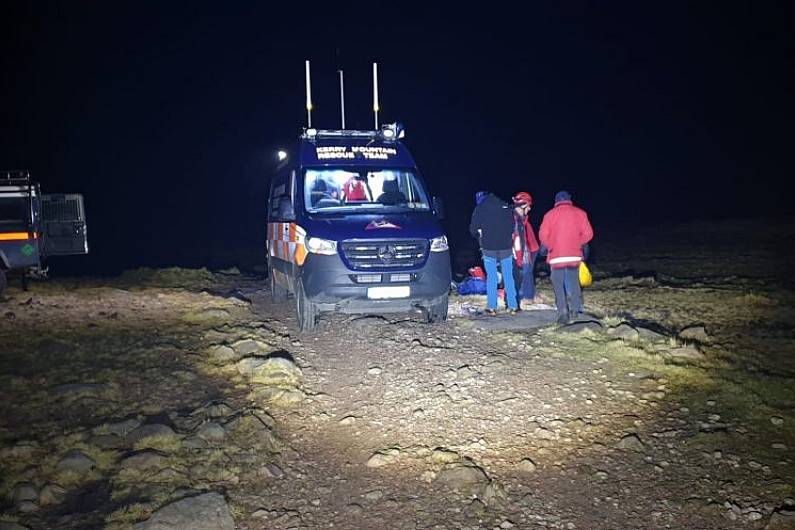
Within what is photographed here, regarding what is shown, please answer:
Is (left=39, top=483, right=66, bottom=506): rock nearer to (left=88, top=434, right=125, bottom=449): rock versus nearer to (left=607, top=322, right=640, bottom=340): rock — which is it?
(left=88, top=434, right=125, bottom=449): rock

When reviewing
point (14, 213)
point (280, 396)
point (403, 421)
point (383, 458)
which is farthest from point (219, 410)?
point (14, 213)

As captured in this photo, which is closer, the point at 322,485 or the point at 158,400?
the point at 322,485

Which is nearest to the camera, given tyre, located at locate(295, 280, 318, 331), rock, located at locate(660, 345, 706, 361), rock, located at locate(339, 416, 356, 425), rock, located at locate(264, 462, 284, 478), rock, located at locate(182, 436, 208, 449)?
rock, located at locate(264, 462, 284, 478)

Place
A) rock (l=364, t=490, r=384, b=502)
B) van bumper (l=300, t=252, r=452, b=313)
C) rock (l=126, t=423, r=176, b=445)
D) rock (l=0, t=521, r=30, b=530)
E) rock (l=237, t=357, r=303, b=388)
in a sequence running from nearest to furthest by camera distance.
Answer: rock (l=0, t=521, r=30, b=530)
rock (l=364, t=490, r=384, b=502)
rock (l=126, t=423, r=176, b=445)
rock (l=237, t=357, r=303, b=388)
van bumper (l=300, t=252, r=452, b=313)

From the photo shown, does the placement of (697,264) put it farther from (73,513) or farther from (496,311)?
(73,513)

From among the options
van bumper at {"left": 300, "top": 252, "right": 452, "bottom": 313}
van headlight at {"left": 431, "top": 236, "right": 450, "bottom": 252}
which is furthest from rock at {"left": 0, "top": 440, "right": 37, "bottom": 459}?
van headlight at {"left": 431, "top": 236, "right": 450, "bottom": 252}

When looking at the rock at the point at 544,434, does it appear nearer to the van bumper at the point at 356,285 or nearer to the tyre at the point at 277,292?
the van bumper at the point at 356,285

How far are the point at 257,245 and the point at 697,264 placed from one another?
2007cm

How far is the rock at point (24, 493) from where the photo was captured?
4.09 m

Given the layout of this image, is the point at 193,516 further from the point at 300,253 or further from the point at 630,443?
the point at 300,253

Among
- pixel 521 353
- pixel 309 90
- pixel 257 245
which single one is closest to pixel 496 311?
pixel 521 353

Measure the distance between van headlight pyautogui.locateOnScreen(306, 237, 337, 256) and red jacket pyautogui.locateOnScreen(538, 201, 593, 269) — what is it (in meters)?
2.64

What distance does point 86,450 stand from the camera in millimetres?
4777

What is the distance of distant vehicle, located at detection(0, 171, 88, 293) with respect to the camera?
11.6 meters
